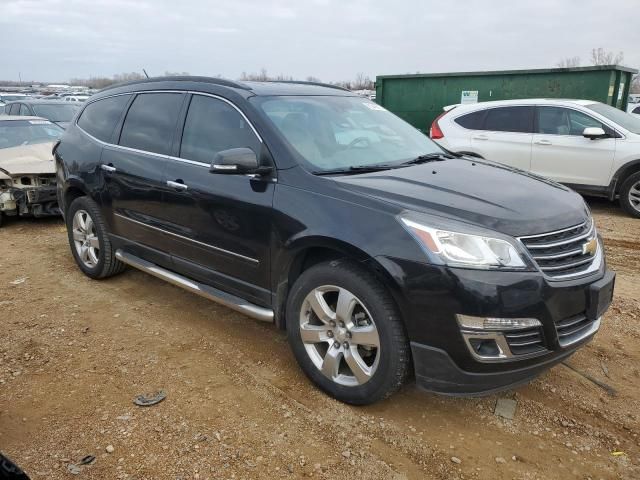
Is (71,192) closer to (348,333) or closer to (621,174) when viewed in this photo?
(348,333)

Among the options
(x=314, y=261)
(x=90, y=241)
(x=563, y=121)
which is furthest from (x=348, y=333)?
(x=563, y=121)

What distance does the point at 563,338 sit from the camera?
8.82 feet

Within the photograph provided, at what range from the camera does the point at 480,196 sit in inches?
115

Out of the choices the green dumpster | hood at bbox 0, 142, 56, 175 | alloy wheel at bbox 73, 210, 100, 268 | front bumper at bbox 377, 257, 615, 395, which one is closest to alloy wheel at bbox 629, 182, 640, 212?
the green dumpster

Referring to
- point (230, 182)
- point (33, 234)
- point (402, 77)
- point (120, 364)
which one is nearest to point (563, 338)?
point (230, 182)

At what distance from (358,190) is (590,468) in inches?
71.0

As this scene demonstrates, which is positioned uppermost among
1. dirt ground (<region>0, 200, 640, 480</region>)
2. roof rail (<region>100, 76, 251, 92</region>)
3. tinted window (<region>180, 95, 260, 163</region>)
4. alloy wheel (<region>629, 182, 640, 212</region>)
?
roof rail (<region>100, 76, 251, 92</region>)

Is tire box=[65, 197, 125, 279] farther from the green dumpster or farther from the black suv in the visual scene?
the green dumpster

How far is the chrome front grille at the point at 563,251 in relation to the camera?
8.66 ft

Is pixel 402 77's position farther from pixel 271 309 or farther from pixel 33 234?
pixel 271 309

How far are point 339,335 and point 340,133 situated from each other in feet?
4.85

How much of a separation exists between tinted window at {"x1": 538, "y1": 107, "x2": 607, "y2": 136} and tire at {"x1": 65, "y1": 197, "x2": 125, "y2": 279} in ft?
21.8

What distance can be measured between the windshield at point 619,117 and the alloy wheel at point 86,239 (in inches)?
281

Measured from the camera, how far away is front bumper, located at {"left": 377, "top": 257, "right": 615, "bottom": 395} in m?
2.51
